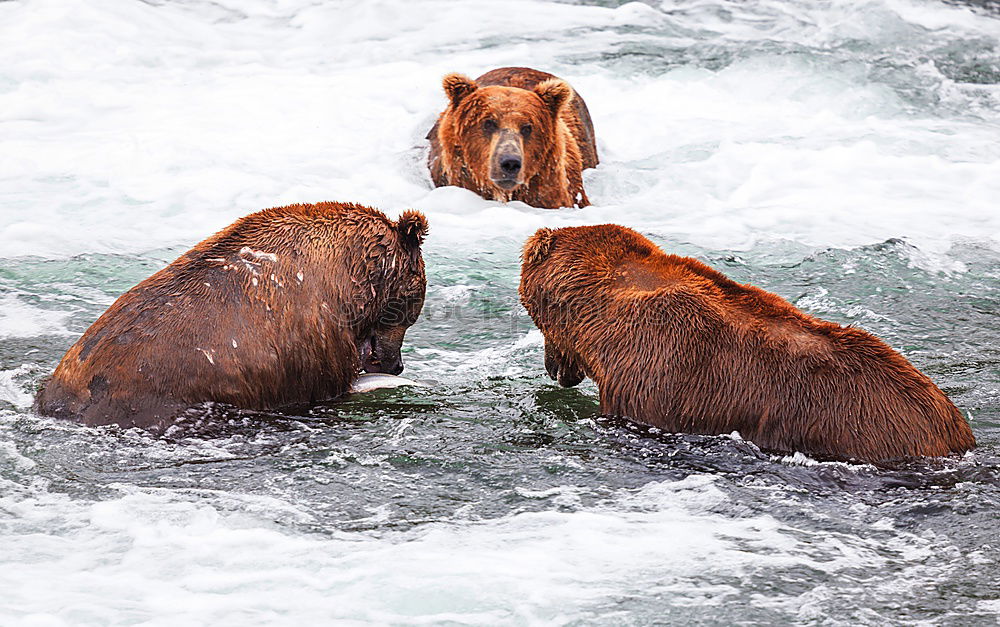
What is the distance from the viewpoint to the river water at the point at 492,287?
4.27 m

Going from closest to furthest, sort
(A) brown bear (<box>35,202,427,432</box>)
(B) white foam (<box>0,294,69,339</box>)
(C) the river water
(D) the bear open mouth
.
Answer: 1. (C) the river water
2. (A) brown bear (<box>35,202,427,432</box>)
3. (D) the bear open mouth
4. (B) white foam (<box>0,294,69,339</box>)

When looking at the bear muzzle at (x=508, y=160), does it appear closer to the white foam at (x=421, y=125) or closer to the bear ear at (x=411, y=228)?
the white foam at (x=421, y=125)

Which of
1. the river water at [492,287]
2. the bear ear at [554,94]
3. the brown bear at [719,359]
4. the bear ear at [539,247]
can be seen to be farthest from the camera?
the bear ear at [554,94]

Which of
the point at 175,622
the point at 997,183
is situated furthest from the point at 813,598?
the point at 997,183

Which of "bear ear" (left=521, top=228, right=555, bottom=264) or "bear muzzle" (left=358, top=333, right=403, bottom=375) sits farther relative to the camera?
"bear muzzle" (left=358, top=333, right=403, bottom=375)

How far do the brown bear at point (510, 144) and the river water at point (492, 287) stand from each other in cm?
27

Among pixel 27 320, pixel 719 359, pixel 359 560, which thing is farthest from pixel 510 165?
pixel 359 560

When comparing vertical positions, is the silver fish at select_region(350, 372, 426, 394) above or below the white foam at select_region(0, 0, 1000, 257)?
below

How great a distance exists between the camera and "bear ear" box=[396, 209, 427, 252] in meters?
6.13

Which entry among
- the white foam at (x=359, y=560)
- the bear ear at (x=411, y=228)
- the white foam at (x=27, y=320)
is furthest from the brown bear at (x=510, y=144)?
the white foam at (x=359, y=560)

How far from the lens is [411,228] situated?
6.16 meters

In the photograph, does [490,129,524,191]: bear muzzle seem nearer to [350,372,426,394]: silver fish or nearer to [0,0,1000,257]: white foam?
[0,0,1000,257]: white foam

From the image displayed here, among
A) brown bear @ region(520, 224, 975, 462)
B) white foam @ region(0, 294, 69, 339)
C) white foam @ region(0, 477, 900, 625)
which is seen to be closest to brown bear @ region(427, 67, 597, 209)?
white foam @ region(0, 294, 69, 339)

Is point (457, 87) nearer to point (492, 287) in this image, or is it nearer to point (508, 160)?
point (508, 160)
